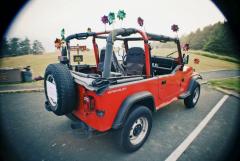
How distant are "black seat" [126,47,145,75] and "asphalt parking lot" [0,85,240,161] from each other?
57.7 inches

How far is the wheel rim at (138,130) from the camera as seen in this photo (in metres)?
3.04

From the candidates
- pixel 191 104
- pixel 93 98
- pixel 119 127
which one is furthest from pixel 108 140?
Answer: pixel 191 104

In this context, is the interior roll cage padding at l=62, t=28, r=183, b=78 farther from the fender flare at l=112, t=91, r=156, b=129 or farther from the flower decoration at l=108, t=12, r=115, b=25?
the fender flare at l=112, t=91, r=156, b=129

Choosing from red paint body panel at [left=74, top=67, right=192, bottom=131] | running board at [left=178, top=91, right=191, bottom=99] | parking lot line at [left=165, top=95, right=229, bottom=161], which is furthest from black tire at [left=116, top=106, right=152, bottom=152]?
running board at [left=178, top=91, right=191, bottom=99]

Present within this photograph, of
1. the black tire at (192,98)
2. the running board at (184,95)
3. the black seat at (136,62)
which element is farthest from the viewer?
the black tire at (192,98)

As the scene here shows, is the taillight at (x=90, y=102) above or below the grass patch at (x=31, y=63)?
below

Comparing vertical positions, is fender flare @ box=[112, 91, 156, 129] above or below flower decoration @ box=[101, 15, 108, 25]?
below

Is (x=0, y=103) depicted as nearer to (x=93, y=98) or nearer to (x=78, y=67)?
(x=78, y=67)

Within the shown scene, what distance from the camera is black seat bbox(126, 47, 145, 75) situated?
3635 mm

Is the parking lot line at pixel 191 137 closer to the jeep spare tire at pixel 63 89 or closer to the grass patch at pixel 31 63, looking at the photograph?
the jeep spare tire at pixel 63 89

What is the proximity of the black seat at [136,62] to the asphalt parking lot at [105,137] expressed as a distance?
1.47 meters

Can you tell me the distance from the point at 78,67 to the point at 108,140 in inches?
76.3

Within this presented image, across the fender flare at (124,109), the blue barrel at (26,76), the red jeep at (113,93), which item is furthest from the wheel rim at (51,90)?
the blue barrel at (26,76)

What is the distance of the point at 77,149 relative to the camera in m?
3.08
